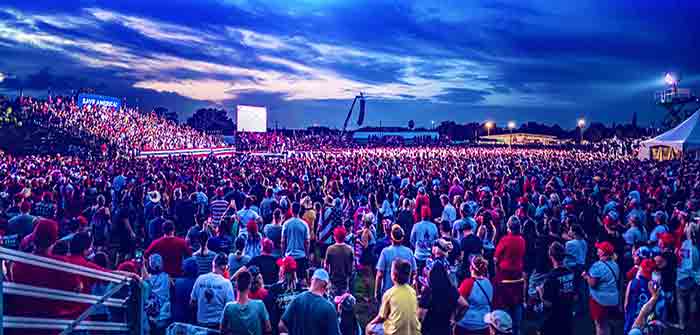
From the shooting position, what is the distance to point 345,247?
22.2ft

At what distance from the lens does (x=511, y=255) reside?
6309mm

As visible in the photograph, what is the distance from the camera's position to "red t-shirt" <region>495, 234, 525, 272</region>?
20.6 feet

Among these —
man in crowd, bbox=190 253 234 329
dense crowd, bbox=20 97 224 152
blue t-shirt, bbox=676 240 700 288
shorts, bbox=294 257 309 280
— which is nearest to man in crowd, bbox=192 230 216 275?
man in crowd, bbox=190 253 234 329

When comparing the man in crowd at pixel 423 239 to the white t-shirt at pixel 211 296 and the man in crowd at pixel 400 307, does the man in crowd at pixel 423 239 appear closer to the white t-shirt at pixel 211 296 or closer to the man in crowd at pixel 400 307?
the man in crowd at pixel 400 307

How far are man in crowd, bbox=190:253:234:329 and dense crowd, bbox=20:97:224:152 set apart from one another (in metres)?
30.2

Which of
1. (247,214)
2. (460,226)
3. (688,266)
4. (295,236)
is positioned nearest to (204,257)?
(295,236)

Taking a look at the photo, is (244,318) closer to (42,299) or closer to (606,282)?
(42,299)

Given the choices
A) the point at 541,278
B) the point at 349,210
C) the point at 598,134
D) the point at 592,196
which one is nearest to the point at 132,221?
the point at 349,210

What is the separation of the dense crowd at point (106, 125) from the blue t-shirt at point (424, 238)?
95.3 feet

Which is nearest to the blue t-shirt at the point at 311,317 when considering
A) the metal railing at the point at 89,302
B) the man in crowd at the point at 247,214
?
the metal railing at the point at 89,302

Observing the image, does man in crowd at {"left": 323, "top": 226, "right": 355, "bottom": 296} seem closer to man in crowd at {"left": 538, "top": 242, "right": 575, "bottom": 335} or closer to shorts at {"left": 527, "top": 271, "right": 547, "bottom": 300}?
shorts at {"left": 527, "top": 271, "right": 547, "bottom": 300}

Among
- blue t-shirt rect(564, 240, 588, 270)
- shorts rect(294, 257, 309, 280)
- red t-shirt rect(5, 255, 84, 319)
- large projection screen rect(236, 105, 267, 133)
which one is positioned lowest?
shorts rect(294, 257, 309, 280)

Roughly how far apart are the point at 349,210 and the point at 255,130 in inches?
2263

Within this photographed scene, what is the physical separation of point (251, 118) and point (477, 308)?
62577mm
